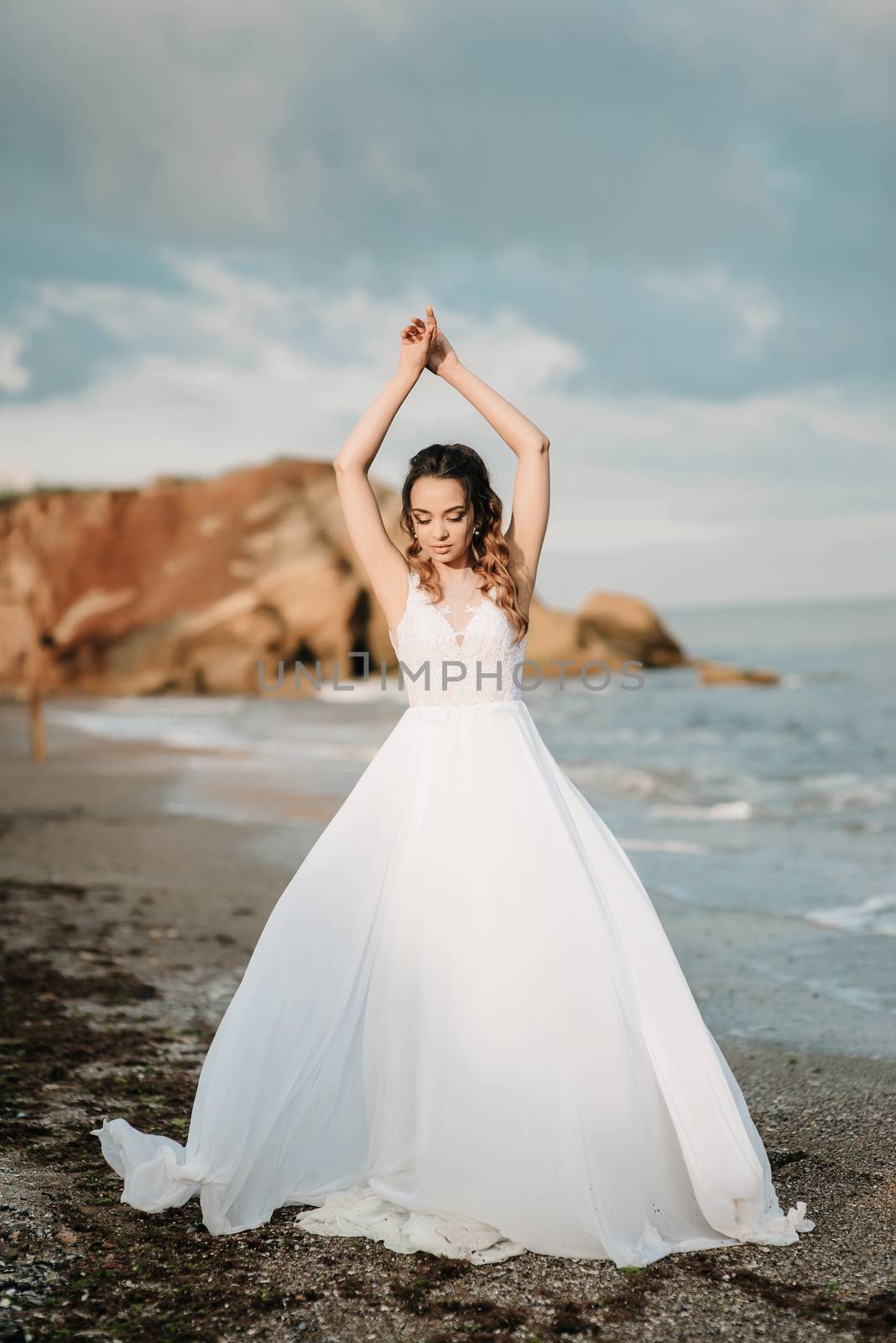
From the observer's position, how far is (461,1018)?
2.88 metres

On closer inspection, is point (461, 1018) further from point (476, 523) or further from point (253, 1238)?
point (476, 523)

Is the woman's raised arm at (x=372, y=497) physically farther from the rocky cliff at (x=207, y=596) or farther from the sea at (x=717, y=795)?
the rocky cliff at (x=207, y=596)

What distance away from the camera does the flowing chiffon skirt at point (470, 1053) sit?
9.15ft

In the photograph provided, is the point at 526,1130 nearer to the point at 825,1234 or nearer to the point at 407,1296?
the point at 407,1296

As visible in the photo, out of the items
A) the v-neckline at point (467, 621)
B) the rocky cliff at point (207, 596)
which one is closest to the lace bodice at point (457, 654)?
the v-neckline at point (467, 621)

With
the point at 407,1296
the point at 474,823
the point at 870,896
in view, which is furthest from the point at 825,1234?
the point at 870,896

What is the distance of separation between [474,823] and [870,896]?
18.6 ft

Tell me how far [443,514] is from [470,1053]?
4.70 ft

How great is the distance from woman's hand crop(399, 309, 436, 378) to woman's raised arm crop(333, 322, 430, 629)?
0.02 m

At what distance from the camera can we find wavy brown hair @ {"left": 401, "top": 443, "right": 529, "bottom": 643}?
3191 millimetres

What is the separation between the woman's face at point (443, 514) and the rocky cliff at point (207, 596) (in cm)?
2892

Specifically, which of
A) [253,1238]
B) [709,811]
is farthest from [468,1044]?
[709,811]

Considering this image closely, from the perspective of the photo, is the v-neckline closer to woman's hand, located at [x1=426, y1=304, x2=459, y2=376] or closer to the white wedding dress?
the white wedding dress

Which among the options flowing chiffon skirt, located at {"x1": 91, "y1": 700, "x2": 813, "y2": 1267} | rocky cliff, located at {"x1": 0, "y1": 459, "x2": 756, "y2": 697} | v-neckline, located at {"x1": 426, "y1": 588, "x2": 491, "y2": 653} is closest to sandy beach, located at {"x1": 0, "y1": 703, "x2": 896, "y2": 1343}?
flowing chiffon skirt, located at {"x1": 91, "y1": 700, "x2": 813, "y2": 1267}
